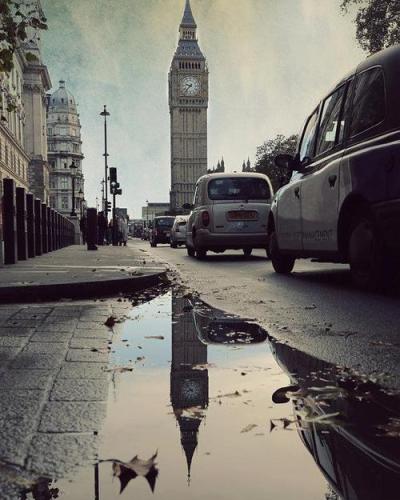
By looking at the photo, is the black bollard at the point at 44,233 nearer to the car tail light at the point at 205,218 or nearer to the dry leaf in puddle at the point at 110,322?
the car tail light at the point at 205,218

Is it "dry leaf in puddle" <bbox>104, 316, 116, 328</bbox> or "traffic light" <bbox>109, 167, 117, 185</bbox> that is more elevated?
"traffic light" <bbox>109, 167, 117, 185</bbox>

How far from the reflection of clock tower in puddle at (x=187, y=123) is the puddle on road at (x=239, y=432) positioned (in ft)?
499

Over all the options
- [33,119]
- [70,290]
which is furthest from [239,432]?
[33,119]

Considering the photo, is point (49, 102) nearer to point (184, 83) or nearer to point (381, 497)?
point (184, 83)

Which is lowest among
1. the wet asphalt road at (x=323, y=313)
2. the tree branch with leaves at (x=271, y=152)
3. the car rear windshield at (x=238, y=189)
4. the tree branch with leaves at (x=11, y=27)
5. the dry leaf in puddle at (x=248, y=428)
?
the wet asphalt road at (x=323, y=313)

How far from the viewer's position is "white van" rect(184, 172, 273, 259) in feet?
48.5

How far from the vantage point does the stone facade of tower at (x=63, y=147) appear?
13712 centimetres

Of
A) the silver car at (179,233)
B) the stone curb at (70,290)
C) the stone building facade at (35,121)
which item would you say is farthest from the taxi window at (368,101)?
the stone building facade at (35,121)

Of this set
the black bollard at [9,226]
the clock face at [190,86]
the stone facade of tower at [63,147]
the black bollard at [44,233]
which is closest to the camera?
the black bollard at [9,226]

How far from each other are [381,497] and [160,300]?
5.18 meters

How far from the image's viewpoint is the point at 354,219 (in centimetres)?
709

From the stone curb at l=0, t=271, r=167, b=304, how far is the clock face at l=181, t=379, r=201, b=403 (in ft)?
12.2

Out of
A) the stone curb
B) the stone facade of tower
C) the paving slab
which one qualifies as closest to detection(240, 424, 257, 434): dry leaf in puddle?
the paving slab

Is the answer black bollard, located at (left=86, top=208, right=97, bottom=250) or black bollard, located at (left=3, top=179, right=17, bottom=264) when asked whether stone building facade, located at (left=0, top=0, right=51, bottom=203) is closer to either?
black bollard, located at (left=86, top=208, right=97, bottom=250)
